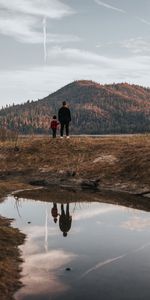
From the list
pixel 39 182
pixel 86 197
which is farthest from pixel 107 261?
pixel 39 182

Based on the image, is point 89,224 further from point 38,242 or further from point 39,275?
point 39,275

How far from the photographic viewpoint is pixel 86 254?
65.9 ft

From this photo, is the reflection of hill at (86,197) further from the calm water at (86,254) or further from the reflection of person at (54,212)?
the reflection of person at (54,212)

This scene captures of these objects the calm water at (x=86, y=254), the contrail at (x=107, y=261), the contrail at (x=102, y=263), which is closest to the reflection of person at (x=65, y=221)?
the calm water at (x=86, y=254)

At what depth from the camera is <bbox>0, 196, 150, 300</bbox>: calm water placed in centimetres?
1575

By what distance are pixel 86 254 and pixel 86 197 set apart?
52.7 ft

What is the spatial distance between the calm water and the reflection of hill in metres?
2.21

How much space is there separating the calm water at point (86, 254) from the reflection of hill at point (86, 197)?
7.25ft

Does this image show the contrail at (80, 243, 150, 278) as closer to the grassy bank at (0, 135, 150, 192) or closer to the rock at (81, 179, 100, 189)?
the grassy bank at (0, 135, 150, 192)

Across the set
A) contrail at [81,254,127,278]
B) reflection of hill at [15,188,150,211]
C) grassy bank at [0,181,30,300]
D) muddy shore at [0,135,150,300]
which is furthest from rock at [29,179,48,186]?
contrail at [81,254,127,278]

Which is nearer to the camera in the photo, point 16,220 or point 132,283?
point 132,283

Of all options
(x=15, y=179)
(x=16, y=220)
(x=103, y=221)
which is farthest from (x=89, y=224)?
(x=15, y=179)

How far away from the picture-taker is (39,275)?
1739 cm

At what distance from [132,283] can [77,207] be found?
16.0 meters
